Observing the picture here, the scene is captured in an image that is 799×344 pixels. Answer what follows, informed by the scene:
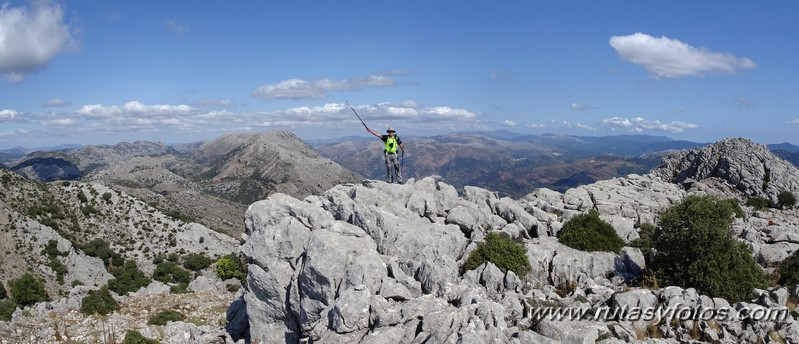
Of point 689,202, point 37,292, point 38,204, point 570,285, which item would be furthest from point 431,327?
point 38,204

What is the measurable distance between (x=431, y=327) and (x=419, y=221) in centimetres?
1059

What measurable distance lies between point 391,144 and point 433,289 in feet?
47.3

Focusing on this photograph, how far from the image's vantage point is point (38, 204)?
274ft

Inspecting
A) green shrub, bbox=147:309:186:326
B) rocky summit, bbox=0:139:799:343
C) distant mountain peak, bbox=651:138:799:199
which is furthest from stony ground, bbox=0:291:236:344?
distant mountain peak, bbox=651:138:799:199

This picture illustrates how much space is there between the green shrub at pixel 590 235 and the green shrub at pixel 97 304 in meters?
35.6

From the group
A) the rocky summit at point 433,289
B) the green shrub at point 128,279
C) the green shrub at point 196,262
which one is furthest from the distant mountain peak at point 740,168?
the green shrub at point 128,279

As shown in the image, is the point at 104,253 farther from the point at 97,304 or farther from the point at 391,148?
the point at 391,148

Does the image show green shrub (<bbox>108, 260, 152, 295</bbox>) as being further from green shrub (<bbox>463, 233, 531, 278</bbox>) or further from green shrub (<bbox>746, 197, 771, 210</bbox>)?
green shrub (<bbox>746, 197, 771, 210</bbox>)

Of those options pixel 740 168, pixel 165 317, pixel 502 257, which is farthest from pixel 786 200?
pixel 165 317

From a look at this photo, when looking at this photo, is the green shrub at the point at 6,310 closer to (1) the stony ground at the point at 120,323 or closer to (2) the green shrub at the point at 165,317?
(1) the stony ground at the point at 120,323

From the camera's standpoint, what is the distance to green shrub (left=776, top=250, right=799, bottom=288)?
21891 millimetres

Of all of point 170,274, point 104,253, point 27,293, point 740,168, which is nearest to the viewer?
point 27,293

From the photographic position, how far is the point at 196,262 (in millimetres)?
75625

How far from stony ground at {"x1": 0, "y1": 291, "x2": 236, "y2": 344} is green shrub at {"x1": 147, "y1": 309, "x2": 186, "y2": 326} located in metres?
0.55
